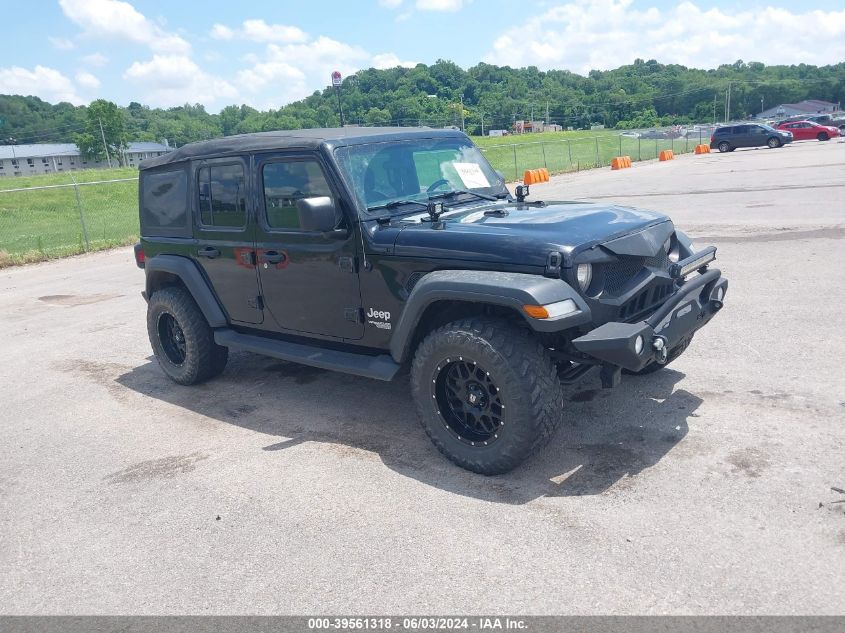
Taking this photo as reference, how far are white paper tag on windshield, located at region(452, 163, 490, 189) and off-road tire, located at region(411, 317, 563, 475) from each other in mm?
1624

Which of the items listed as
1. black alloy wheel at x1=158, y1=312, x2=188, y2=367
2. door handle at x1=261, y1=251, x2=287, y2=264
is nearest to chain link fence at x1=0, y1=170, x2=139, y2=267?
black alloy wheel at x1=158, y1=312, x2=188, y2=367

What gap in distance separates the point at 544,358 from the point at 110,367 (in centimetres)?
502

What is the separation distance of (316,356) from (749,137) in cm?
3884

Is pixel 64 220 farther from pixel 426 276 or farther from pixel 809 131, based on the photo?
pixel 809 131

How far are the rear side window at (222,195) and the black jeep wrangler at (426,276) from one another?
16mm

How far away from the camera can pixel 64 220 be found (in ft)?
89.1

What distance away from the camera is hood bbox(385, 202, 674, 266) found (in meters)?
3.93

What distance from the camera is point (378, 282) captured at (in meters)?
4.55

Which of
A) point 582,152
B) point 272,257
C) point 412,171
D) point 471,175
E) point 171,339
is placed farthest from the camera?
point 582,152

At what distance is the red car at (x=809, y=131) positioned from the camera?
131 ft

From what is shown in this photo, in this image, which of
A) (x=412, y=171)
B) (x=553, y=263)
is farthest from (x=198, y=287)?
(x=553, y=263)

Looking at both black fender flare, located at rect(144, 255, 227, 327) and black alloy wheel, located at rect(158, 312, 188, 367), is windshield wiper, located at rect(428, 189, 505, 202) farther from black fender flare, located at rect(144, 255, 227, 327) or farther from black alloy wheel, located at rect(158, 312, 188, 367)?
black alloy wheel, located at rect(158, 312, 188, 367)

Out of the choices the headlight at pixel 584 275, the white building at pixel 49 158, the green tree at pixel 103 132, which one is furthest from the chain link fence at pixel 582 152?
the green tree at pixel 103 132

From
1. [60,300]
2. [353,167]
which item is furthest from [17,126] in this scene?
[353,167]
